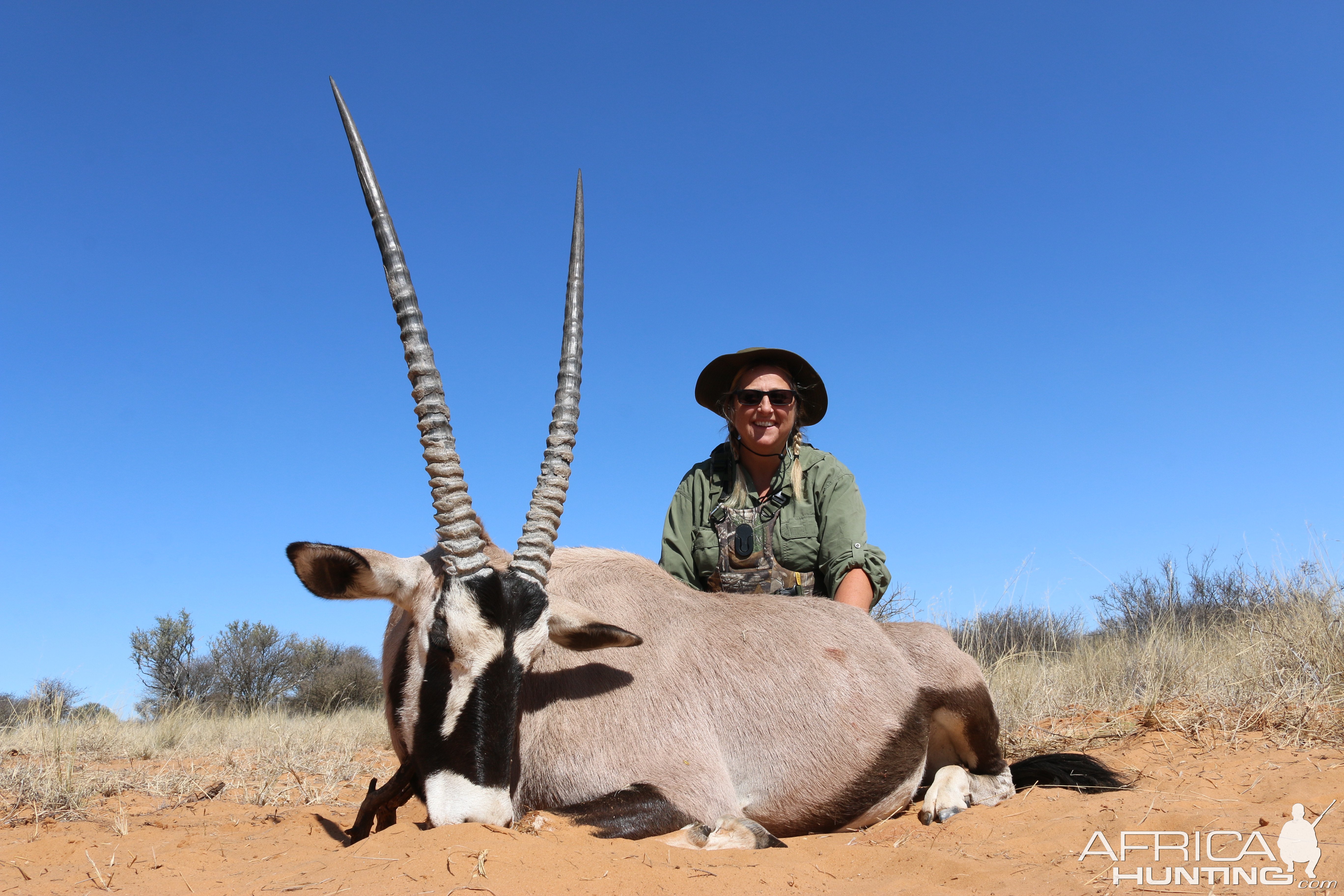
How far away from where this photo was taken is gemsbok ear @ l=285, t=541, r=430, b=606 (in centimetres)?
398

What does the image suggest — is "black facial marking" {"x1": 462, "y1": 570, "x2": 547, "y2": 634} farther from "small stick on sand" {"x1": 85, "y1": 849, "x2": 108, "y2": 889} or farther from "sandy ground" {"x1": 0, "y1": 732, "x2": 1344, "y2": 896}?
"small stick on sand" {"x1": 85, "y1": 849, "x2": 108, "y2": 889}

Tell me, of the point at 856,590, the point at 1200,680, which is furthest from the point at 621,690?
the point at 1200,680

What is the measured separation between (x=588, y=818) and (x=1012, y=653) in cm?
626

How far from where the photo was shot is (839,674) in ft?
15.3

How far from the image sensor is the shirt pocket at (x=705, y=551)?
21.4 feet

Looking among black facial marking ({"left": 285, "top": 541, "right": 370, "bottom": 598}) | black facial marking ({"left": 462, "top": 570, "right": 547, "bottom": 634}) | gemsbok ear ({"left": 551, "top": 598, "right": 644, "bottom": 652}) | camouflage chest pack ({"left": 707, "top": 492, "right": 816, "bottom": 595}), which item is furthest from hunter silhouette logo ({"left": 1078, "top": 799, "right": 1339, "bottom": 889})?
black facial marking ({"left": 285, "top": 541, "right": 370, "bottom": 598})

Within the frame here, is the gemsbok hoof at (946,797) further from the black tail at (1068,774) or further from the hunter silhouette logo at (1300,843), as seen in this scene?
the hunter silhouette logo at (1300,843)

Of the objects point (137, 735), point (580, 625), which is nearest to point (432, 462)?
point (580, 625)

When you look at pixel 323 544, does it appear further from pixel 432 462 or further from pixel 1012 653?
pixel 1012 653

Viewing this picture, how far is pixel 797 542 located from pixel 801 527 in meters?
0.11

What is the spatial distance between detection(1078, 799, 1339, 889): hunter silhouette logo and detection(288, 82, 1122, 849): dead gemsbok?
113 centimetres

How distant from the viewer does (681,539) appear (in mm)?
6648

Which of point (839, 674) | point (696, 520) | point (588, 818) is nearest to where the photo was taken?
point (588, 818)

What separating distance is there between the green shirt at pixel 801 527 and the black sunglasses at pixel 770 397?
44 centimetres
